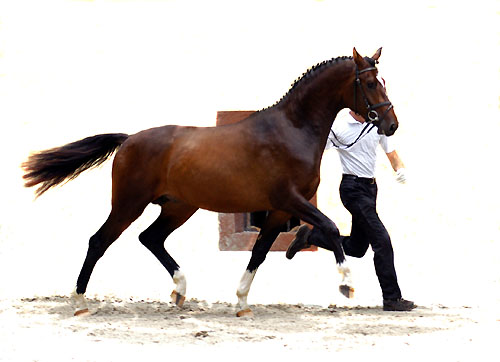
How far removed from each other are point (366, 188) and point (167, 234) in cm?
169

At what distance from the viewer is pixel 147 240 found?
22.6 feet

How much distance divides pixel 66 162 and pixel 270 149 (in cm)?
190

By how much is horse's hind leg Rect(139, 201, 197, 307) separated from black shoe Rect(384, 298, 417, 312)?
1.66 metres

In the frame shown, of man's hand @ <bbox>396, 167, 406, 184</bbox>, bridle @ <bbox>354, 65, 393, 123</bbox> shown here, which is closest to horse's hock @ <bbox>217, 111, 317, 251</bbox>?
man's hand @ <bbox>396, 167, 406, 184</bbox>

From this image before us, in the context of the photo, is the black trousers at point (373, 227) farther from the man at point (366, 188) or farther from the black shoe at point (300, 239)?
the black shoe at point (300, 239)

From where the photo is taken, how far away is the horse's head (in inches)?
240

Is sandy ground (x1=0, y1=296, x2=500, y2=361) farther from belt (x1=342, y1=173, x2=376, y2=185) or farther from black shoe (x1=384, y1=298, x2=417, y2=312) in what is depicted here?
belt (x1=342, y1=173, x2=376, y2=185)

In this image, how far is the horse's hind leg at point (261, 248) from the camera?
6453mm

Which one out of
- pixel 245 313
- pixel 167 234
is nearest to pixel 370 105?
pixel 245 313

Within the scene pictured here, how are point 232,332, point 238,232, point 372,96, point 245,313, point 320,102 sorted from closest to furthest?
point 232,332
point 372,96
point 320,102
point 245,313
point 238,232

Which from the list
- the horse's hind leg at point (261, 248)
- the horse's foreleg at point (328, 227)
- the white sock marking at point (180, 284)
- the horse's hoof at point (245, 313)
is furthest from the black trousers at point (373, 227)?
the white sock marking at point (180, 284)

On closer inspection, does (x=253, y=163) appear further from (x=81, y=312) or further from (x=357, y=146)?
(x=81, y=312)

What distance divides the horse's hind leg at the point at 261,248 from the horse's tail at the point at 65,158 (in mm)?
1479

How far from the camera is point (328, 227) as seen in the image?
5988 mm
